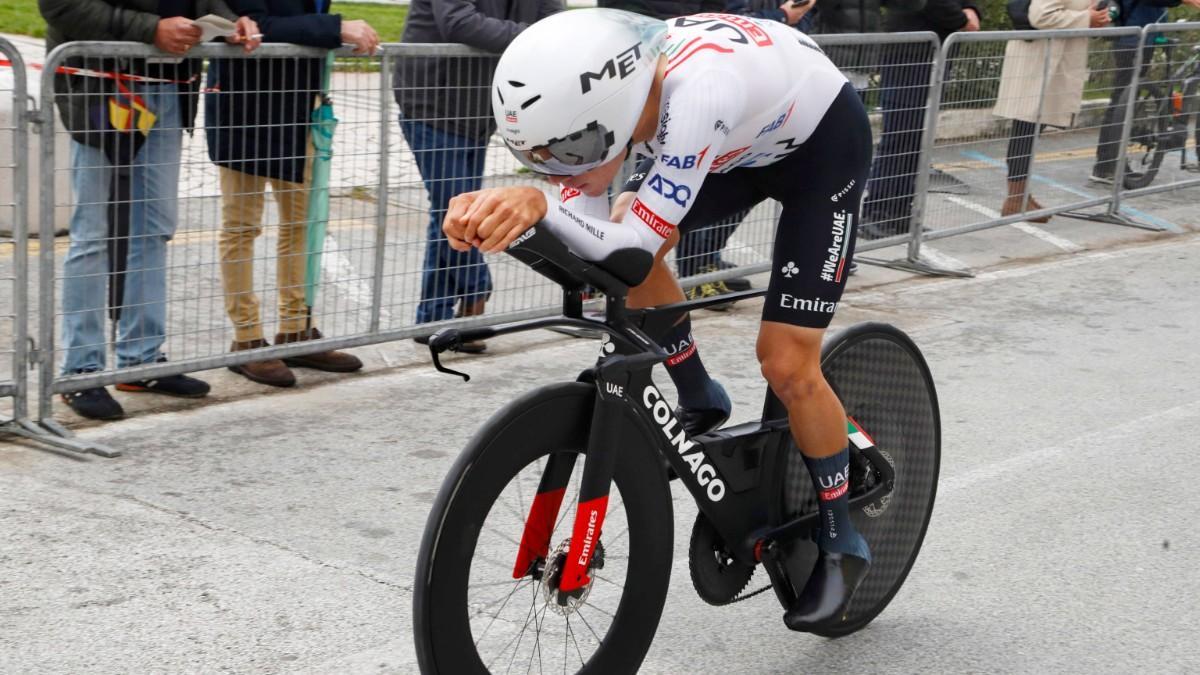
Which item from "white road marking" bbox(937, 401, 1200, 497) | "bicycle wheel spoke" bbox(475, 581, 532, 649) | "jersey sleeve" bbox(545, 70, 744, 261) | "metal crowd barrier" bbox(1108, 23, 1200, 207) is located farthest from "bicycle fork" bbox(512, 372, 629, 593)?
"metal crowd barrier" bbox(1108, 23, 1200, 207)

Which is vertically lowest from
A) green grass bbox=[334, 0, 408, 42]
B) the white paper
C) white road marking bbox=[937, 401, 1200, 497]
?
white road marking bbox=[937, 401, 1200, 497]

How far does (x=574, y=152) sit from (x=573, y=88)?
0.16m

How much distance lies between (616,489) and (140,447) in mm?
2643

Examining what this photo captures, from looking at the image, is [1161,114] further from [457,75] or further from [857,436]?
[857,436]

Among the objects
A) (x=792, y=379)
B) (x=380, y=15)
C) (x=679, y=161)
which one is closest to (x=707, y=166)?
(x=679, y=161)

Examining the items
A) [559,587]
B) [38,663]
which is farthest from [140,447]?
[559,587]

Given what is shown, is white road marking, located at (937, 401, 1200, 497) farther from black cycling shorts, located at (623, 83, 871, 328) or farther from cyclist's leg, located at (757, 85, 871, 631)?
black cycling shorts, located at (623, 83, 871, 328)

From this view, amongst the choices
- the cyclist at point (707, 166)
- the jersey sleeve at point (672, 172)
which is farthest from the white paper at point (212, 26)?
the jersey sleeve at point (672, 172)

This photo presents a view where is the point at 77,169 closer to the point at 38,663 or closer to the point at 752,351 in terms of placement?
the point at 38,663

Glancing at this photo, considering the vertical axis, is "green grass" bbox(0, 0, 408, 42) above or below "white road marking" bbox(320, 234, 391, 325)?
above

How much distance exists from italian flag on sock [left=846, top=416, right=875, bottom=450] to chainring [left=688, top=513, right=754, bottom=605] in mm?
469

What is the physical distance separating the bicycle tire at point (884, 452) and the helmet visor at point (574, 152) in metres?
1.05

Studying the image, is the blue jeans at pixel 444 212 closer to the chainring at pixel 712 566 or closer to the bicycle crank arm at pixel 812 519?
the bicycle crank arm at pixel 812 519

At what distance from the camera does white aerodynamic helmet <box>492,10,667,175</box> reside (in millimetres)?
2949
